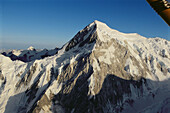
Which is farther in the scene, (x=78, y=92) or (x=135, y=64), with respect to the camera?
(x=135, y=64)

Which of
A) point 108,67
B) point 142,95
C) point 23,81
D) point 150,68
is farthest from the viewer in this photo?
point 150,68

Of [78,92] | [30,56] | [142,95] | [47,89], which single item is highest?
[30,56]

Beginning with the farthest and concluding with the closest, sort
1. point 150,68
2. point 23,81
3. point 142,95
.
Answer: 1. point 150,68
2. point 23,81
3. point 142,95

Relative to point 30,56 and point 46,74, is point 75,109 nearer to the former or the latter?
point 46,74

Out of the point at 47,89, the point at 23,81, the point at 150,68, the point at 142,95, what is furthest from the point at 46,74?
the point at 150,68

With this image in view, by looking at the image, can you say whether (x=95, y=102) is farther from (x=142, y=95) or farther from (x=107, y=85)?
(x=142, y=95)

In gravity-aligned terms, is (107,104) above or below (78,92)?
below
